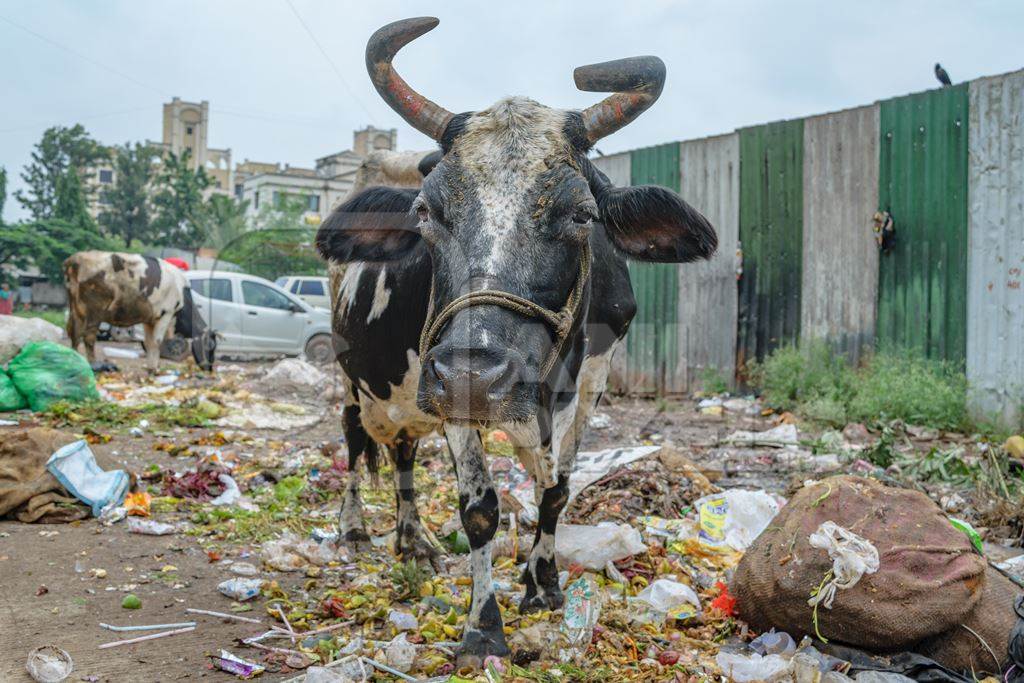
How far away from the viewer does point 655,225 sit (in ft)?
10.8

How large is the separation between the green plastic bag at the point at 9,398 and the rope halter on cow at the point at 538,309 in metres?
6.53

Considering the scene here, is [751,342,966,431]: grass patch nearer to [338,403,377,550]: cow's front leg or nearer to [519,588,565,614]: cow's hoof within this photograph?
[338,403,377,550]: cow's front leg

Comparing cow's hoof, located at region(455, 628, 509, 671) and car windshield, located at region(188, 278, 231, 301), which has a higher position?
car windshield, located at region(188, 278, 231, 301)

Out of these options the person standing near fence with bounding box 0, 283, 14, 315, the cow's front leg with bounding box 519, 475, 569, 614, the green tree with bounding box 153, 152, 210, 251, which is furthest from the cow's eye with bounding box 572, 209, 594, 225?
the green tree with bounding box 153, 152, 210, 251

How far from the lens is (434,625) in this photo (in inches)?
136

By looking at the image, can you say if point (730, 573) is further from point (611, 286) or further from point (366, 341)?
point (366, 341)

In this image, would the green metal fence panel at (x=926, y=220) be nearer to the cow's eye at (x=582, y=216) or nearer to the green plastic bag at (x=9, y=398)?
the cow's eye at (x=582, y=216)

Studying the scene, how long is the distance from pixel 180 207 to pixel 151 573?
45057mm

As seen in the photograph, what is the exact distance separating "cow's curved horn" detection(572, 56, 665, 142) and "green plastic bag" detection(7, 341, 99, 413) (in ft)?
22.4

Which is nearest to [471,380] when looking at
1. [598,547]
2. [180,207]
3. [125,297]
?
[598,547]

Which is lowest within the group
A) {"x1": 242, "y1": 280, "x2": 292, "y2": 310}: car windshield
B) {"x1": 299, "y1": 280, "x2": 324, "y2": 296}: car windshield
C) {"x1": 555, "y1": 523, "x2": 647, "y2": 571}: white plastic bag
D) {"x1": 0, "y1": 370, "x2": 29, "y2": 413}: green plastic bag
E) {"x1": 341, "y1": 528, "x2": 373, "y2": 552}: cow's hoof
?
{"x1": 341, "y1": 528, "x2": 373, "y2": 552}: cow's hoof

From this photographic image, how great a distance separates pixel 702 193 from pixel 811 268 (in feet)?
6.26

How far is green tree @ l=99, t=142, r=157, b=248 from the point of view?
150 feet

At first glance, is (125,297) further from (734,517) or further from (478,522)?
(478,522)
